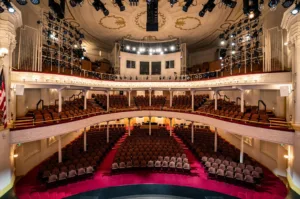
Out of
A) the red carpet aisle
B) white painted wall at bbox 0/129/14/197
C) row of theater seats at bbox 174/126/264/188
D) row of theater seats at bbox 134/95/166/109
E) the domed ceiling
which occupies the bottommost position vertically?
the red carpet aisle

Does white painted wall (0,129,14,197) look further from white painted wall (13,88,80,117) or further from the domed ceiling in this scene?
the domed ceiling

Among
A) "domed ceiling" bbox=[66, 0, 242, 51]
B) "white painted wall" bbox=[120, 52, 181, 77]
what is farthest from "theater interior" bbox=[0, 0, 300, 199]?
"white painted wall" bbox=[120, 52, 181, 77]

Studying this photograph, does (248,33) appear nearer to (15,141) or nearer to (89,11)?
(89,11)

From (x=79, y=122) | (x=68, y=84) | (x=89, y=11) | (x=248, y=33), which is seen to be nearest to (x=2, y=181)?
(x=79, y=122)

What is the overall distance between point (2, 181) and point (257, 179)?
540 inches

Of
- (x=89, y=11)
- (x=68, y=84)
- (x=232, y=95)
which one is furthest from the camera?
(x=232, y=95)

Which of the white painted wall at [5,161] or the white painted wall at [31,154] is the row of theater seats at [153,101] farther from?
the white painted wall at [5,161]

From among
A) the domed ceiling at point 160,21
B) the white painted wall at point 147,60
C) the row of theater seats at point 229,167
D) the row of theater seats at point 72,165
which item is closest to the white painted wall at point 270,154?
the row of theater seats at point 229,167

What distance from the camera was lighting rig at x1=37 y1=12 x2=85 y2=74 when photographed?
563 inches

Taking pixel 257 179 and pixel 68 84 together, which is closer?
pixel 257 179

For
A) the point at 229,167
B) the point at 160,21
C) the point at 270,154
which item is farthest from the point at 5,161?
the point at 270,154

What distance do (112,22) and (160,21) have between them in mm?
4871

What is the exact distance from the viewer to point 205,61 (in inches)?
1064

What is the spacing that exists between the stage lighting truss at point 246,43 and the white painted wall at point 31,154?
17197mm
